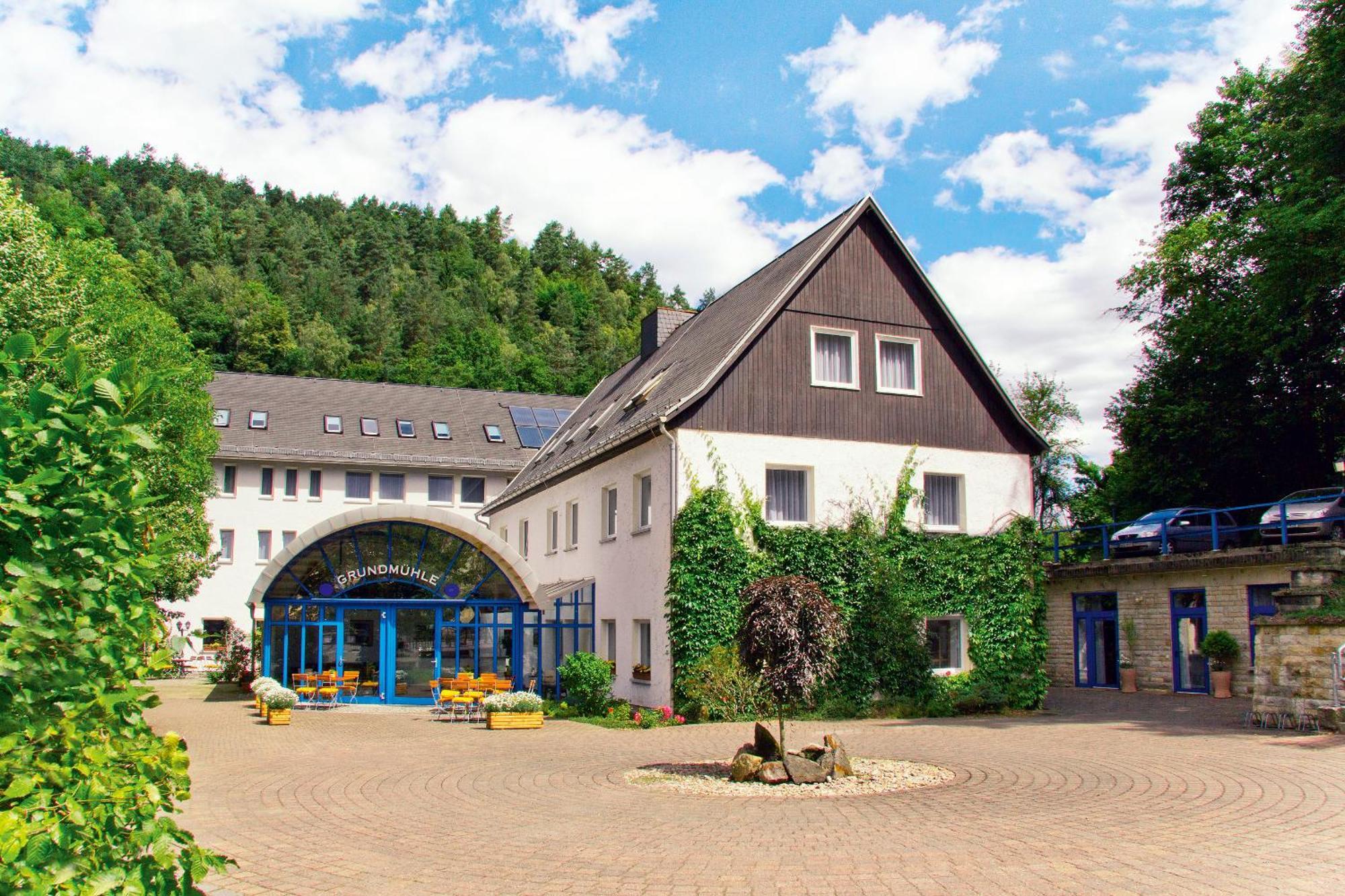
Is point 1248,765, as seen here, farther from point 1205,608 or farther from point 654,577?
point 1205,608

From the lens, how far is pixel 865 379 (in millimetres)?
22672

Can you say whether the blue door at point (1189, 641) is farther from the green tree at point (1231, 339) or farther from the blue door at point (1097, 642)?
the green tree at point (1231, 339)

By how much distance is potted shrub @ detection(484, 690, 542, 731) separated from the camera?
19641 mm

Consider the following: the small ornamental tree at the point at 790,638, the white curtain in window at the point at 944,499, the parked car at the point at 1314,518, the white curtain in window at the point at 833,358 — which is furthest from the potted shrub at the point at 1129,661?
the small ornamental tree at the point at 790,638

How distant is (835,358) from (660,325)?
10.7 metres

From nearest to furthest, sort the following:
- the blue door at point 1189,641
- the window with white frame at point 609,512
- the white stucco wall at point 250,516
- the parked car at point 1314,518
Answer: the parked car at point 1314,518 → the blue door at point 1189,641 → the window with white frame at point 609,512 → the white stucco wall at point 250,516

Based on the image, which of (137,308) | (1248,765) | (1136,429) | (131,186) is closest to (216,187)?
(131,186)

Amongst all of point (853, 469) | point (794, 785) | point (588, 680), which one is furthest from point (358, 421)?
point (794, 785)

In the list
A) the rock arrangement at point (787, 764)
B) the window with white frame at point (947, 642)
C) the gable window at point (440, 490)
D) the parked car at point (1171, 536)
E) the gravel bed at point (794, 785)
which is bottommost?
the gravel bed at point (794, 785)

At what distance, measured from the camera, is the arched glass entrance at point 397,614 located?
83.8 feet

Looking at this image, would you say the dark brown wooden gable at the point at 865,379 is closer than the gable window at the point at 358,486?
Yes

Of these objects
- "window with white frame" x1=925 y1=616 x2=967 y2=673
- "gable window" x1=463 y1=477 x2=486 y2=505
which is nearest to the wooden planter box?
"window with white frame" x1=925 y1=616 x2=967 y2=673

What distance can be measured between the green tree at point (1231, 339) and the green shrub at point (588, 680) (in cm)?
1784

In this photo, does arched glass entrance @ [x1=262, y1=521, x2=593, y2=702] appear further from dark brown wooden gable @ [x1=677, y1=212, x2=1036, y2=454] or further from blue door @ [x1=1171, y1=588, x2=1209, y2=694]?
blue door @ [x1=1171, y1=588, x2=1209, y2=694]
